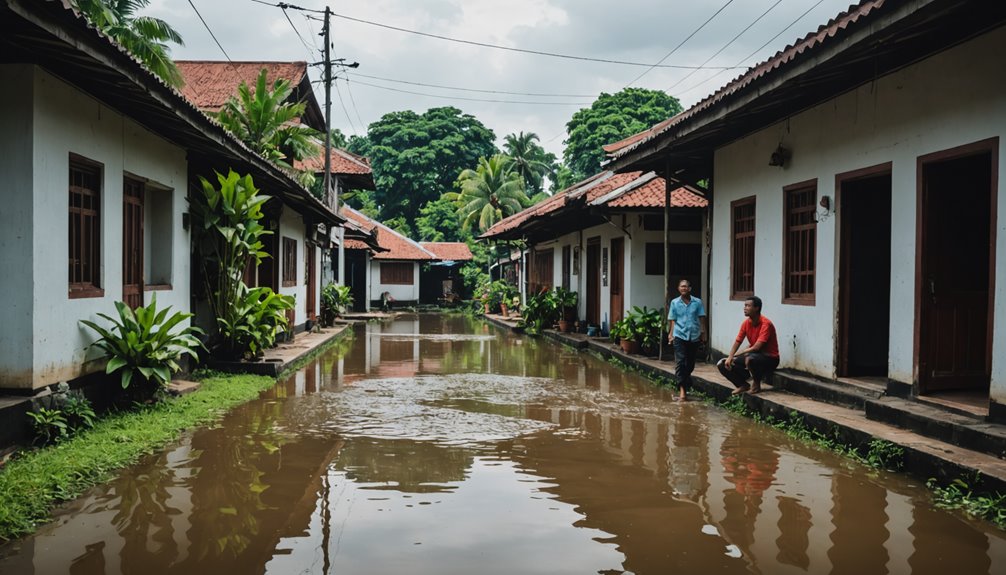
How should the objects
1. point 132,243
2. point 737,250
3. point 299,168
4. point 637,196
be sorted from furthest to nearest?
point 299,168 < point 637,196 < point 737,250 < point 132,243

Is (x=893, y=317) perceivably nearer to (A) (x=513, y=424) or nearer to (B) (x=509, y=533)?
(A) (x=513, y=424)

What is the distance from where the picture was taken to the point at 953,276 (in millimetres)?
7961

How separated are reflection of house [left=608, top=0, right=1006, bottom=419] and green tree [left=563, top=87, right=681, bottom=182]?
3628 cm

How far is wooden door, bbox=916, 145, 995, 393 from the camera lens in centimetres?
A: 784

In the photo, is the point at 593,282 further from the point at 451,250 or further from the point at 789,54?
the point at 451,250

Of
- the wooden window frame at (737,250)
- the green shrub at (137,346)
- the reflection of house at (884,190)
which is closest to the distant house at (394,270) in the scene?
the wooden window frame at (737,250)

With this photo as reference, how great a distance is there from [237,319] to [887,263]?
9.13 m

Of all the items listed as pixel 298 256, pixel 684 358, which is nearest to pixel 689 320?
pixel 684 358

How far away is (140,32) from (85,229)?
10785 mm

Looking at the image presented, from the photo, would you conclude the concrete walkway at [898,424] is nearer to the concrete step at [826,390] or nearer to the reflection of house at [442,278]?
the concrete step at [826,390]

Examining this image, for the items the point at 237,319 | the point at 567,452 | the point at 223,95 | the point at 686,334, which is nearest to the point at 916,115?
the point at 686,334

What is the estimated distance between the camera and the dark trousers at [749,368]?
978 centimetres

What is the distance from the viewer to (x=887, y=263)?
31.7 ft

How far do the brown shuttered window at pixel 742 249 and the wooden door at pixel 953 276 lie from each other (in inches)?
156
